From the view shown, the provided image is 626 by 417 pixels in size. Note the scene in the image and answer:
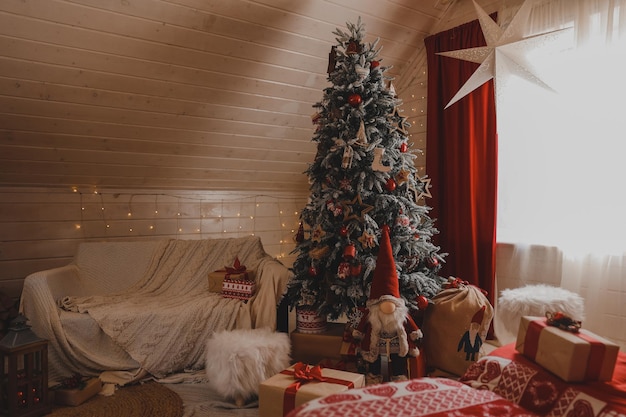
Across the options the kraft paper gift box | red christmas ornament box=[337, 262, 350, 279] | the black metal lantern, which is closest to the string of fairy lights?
the black metal lantern

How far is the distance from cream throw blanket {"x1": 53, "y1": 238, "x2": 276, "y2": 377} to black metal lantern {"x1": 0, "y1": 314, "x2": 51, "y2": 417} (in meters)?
0.43

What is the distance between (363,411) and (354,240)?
1513 millimetres

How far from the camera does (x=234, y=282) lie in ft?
10.3

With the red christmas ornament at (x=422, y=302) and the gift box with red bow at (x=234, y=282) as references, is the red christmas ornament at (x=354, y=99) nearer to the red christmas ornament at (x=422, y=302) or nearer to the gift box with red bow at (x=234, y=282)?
the red christmas ornament at (x=422, y=302)

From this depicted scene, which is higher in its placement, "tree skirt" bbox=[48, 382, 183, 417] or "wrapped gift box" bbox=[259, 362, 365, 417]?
"wrapped gift box" bbox=[259, 362, 365, 417]

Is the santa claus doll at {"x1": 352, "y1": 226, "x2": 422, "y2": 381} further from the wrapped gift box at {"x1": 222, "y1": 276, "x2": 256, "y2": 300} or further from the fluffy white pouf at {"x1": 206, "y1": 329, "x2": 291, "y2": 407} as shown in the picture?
the wrapped gift box at {"x1": 222, "y1": 276, "x2": 256, "y2": 300}

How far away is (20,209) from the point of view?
341 centimetres

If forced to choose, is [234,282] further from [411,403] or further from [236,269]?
[411,403]

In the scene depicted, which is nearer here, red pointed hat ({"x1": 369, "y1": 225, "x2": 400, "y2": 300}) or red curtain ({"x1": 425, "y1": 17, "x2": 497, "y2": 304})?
red pointed hat ({"x1": 369, "y1": 225, "x2": 400, "y2": 300})

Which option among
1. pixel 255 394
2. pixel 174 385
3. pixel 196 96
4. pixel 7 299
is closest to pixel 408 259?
pixel 255 394

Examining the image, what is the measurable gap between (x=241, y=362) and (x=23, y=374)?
1051 millimetres

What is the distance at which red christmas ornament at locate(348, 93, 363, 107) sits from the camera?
8.90 feet

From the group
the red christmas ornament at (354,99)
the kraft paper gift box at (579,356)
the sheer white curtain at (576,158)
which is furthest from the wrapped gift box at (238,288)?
the kraft paper gift box at (579,356)

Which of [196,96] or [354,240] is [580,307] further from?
[196,96]
